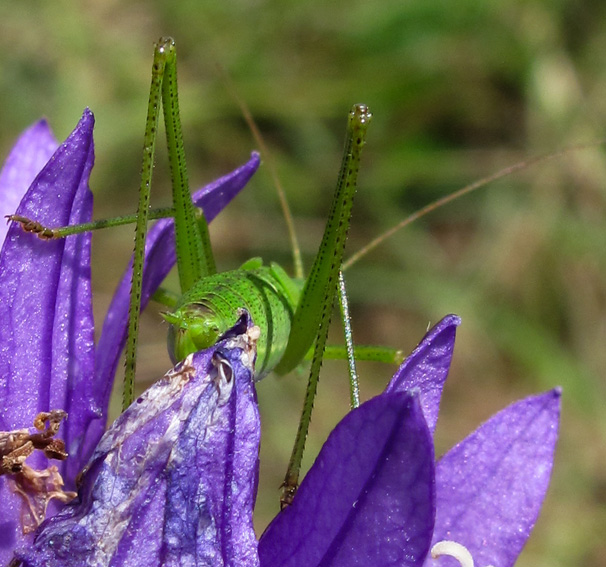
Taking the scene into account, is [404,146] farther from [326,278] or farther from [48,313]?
[48,313]

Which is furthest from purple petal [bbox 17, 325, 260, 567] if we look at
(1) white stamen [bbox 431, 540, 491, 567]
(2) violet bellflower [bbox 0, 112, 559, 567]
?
(1) white stamen [bbox 431, 540, 491, 567]

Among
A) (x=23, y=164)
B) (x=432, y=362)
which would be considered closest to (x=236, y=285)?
(x=23, y=164)

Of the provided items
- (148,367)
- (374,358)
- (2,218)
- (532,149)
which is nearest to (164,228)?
(2,218)

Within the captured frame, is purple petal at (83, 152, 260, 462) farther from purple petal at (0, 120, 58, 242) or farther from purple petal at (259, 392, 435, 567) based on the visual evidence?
purple petal at (259, 392, 435, 567)

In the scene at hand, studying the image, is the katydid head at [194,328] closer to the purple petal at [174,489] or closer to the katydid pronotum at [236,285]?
the katydid pronotum at [236,285]

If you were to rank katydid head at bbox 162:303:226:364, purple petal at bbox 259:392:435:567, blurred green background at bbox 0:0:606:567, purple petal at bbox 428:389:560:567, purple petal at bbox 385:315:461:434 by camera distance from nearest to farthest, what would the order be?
purple petal at bbox 259:392:435:567, purple petal at bbox 385:315:461:434, purple petal at bbox 428:389:560:567, katydid head at bbox 162:303:226:364, blurred green background at bbox 0:0:606:567

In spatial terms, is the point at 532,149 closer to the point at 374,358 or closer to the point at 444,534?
the point at 374,358
